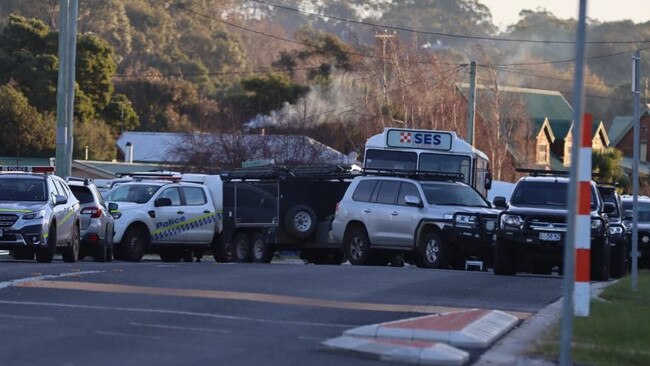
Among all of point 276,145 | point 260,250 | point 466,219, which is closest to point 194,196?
point 260,250

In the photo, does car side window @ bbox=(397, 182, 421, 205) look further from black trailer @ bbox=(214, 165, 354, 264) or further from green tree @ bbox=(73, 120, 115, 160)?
green tree @ bbox=(73, 120, 115, 160)

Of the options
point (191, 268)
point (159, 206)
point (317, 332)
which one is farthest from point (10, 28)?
point (317, 332)

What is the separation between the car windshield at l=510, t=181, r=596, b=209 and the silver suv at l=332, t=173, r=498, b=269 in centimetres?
115

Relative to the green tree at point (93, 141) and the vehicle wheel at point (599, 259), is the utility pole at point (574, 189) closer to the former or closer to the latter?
the vehicle wheel at point (599, 259)

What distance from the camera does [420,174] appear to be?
25453mm

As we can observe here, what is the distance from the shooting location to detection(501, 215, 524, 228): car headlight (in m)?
21.0

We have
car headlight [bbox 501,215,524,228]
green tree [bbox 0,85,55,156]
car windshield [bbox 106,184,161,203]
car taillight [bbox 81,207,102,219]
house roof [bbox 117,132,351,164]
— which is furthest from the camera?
green tree [bbox 0,85,55,156]

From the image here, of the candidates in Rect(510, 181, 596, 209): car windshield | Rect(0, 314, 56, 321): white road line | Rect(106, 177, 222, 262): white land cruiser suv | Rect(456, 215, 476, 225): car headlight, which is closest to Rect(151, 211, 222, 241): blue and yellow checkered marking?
Rect(106, 177, 222, 262): white land cruiser suv

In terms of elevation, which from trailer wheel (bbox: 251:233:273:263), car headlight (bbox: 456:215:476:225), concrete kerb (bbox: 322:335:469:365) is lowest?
trailer wheel (bbox: 251:233:273:263)

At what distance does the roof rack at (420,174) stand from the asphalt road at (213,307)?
5442 millimetres

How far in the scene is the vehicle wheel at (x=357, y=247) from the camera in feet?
83.1

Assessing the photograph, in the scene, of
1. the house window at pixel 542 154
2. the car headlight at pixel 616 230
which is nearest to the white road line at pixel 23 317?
the car headlight at pixel 616 230

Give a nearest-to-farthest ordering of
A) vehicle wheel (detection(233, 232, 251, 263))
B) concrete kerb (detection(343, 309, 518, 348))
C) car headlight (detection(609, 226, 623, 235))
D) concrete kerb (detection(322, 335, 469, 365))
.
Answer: concrete kerb (detection(322, 335, 469, 365)) → concrete kerb (detection(343, 309, 518, 348)) → car headlight (detection(609, 226, 623, 235)) → vehicle wheel (detection(233, 232, 251, 263))

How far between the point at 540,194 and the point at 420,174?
389 centimetres
